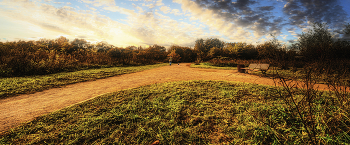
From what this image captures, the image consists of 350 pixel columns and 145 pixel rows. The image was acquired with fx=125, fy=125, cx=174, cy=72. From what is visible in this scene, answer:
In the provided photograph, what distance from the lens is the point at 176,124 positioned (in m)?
2.50

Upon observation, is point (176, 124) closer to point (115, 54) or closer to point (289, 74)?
point (289, 74)

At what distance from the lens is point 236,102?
3463mm

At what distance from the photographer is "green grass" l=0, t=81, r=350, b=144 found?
2.02 m

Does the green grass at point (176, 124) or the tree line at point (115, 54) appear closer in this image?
the green grass at point (176, 124)

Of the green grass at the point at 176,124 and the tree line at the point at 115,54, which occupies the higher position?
the tree line at the point at 115,54

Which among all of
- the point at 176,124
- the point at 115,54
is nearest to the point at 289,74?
the point at 176,124

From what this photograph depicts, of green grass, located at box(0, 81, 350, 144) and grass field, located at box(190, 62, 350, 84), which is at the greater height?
grass field, located at box(190, 62, 350, 84)

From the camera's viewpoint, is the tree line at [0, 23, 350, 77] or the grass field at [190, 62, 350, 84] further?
the tree line at [0, 23, 350, 77]

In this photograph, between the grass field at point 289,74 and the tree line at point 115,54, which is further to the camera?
the tree line at point 115,54

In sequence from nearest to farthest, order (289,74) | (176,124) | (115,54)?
(176,124), (289,74), (115,54)

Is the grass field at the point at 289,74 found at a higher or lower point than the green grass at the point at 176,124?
higher

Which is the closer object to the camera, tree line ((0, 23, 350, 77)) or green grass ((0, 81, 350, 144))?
green grass ((0, 81, 350, 144))

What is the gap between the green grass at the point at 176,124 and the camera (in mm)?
2021

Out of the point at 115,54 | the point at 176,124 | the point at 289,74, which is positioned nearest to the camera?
the point at 176,124
